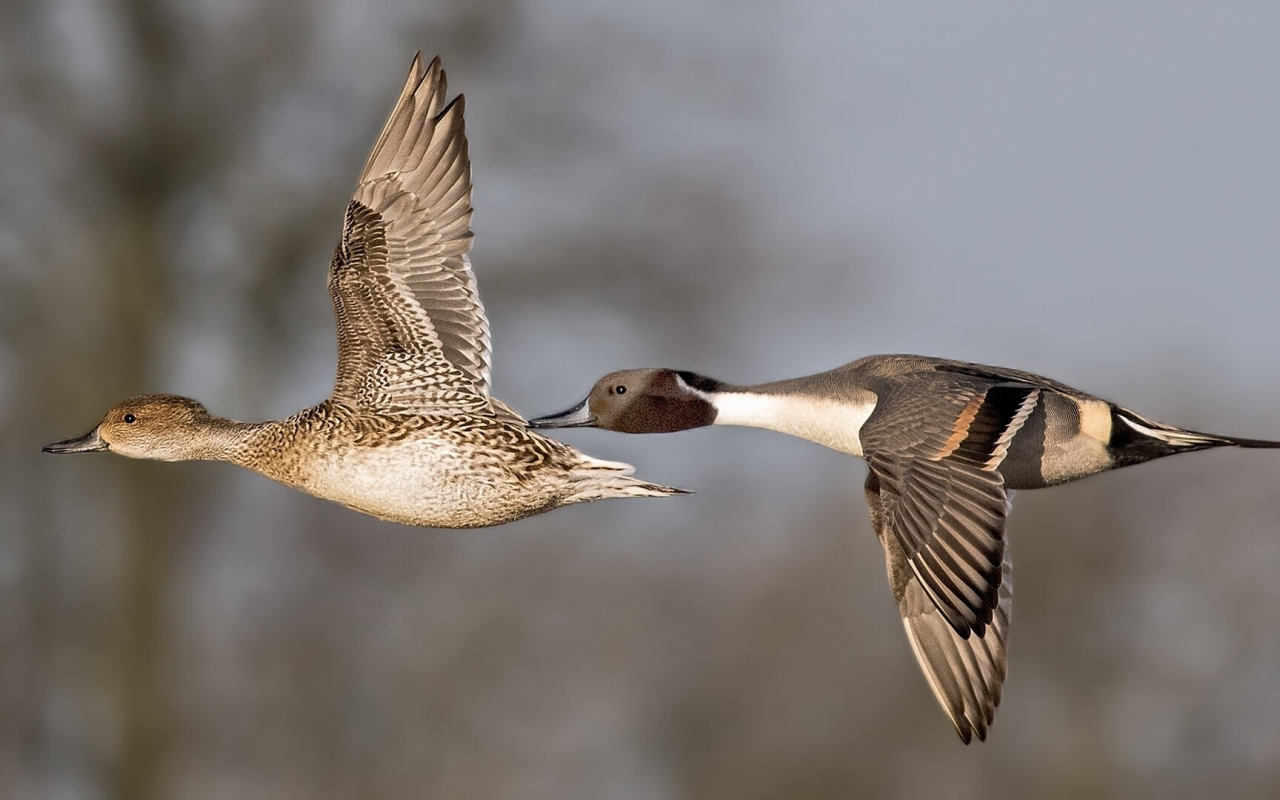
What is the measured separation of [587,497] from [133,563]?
5.90m

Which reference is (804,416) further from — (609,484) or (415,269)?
(415,269)

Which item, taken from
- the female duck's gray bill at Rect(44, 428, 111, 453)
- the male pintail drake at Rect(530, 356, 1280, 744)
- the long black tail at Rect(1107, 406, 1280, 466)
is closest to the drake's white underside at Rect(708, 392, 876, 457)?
the male pintail drake at Rect(530, 356, 1280, 744)

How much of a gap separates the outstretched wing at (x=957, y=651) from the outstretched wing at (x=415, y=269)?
991 mm

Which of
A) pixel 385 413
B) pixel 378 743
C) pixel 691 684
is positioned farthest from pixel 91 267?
pixel 385 413

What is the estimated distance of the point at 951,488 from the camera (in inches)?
128

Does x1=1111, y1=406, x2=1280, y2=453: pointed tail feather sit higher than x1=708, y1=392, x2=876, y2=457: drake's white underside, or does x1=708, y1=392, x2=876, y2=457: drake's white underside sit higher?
x1=708, y1=392, x2=876, y2=457: drake's white underside

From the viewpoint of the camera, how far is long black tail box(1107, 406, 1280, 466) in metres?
3.65

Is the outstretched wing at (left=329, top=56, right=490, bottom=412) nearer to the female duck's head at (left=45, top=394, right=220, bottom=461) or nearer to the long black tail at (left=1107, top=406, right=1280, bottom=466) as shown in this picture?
the female duck's head at (left=45, top=394, right=220, bottom=461)

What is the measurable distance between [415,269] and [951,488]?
134cm

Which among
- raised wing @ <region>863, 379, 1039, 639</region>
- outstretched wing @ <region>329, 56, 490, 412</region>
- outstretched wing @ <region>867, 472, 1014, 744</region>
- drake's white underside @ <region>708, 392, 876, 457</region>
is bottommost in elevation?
outstretched wing @ <region>867, 472, 1014, 744</region>

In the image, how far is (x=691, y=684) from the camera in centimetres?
1145

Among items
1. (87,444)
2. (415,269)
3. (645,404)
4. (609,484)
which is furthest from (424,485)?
(87,444)

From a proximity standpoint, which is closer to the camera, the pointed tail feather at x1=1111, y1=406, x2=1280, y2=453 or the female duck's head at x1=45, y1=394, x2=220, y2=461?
the pointed tail feather at x1=1111, y1=406, x2=1280, y2=453

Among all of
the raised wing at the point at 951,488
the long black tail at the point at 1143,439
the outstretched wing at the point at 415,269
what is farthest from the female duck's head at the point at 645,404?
the long black tail at the point at 1143,439
